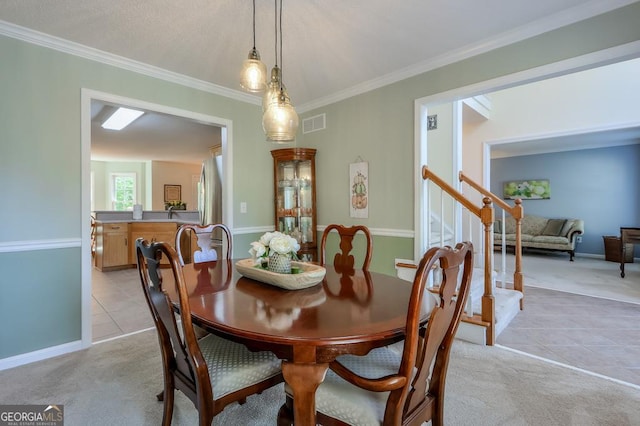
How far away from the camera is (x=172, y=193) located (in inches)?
371

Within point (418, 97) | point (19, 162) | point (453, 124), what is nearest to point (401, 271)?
point (418, 97)

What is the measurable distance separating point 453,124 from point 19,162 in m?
4.39

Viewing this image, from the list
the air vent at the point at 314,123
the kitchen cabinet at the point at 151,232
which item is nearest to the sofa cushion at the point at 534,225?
the air vent at the point at 314,123

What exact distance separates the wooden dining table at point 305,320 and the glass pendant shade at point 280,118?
35.2 inches

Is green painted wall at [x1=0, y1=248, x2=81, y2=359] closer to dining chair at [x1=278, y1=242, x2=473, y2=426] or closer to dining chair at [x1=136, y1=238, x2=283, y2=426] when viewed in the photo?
dining chair at [x1=136, y1=238, x2=283, y2=426]

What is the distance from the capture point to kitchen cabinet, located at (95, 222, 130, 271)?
550cm

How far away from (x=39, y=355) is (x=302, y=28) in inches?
124

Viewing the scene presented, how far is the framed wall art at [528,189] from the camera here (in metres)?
7.72

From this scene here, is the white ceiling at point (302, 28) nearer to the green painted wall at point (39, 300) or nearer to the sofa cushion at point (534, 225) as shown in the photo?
the green painted wall at point (39, 300)

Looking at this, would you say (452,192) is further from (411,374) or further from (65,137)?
(65,137)

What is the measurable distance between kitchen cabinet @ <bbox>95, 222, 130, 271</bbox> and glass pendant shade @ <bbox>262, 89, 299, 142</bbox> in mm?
4987

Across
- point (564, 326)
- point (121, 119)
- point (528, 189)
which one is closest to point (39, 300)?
point (121, 119)

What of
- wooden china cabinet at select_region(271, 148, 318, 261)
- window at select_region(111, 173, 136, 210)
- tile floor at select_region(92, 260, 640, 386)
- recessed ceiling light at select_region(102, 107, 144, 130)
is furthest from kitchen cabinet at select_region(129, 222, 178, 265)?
window at select_region(111, 173, 136, 210)

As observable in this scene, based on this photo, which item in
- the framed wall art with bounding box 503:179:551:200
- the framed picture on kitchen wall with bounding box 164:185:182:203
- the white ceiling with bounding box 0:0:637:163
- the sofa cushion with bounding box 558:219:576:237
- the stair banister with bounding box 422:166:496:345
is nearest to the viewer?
the white ceiling with bounding box 0:0:637:163
